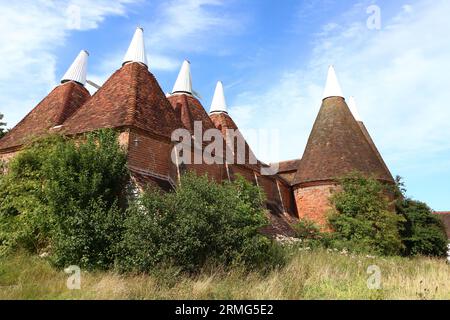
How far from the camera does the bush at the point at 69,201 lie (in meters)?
7.38

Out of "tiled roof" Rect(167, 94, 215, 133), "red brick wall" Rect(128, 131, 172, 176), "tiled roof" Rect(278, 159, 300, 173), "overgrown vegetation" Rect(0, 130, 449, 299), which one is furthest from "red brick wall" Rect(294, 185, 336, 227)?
"red brick wall" Rect(128, 131, 172, 176)

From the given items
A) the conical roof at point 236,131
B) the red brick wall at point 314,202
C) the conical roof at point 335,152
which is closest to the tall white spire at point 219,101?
the conical roof at point 236,131

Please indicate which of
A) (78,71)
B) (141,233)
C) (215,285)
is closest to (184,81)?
(78,71)

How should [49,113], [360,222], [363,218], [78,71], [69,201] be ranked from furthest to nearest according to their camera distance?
[78,71]
[363,218]
[360,222]
[49,113]
[69,201]

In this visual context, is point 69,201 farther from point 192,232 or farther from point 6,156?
point 6,156

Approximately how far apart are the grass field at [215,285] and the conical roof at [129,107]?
4.03 m

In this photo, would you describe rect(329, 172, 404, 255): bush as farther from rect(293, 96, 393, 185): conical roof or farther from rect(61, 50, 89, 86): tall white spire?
rect(61, 50, 89, 86): tall white spire

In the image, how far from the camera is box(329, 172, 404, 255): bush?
13383 mm

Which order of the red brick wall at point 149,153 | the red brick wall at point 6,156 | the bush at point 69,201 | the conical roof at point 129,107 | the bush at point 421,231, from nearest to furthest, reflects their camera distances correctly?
1. the bush at point 69,201
2. the red brick wall at point 149,153
3. the conical roof at point 129,107
4. the red brick wall at point 6,156
5. the bush at point 421,231

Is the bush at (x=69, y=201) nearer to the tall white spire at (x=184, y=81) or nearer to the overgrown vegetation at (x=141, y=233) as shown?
the overgrown vegetation at (x=141, y=233)

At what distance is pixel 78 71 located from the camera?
1504 centimetres

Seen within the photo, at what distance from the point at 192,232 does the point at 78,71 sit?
36.1ft

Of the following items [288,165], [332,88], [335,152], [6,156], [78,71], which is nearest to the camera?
[6,156]
